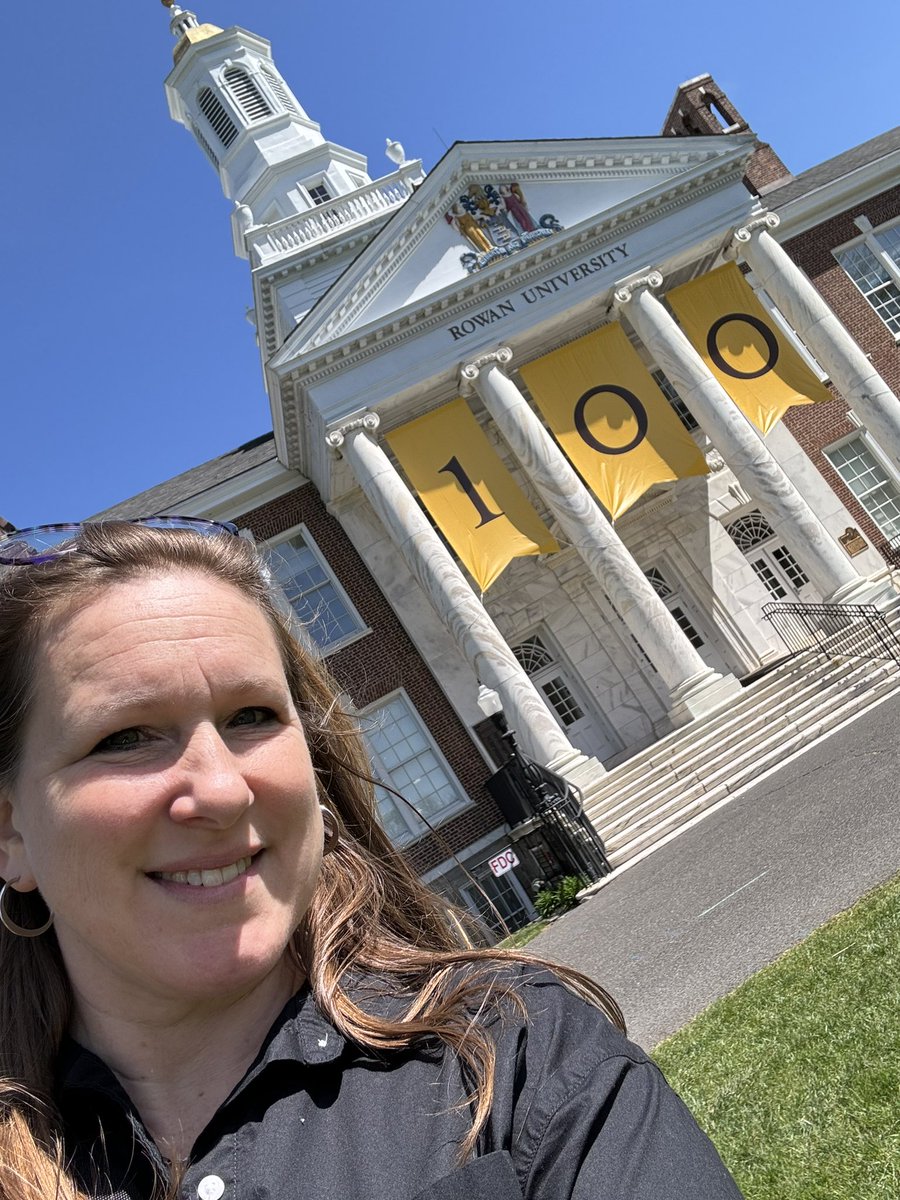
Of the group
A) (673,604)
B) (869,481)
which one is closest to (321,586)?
(673,604)

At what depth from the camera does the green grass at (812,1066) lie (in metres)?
4.00

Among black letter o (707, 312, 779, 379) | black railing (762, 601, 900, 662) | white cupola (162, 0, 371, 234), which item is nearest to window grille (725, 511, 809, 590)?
black railing (762, 601, 900, 662)

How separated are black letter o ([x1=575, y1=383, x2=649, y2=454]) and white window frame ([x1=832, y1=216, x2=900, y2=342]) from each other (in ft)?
33.7

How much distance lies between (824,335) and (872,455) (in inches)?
204

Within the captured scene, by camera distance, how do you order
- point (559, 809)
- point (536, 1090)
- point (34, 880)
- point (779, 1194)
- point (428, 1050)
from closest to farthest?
1. point (536, 1090)
2. point (428, 1050)
3. point (34, 880)
4. point (779, 1194)
5. point (559, 809)

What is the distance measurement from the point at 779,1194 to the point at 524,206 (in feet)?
78.4

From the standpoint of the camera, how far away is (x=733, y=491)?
2723cm

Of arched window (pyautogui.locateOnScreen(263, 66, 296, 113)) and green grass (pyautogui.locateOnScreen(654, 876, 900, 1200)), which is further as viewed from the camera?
arched window (pyautogui.locateOnScreen(263, 66, 296, 113))

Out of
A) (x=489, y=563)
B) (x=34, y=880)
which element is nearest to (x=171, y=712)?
(x=34, y=880)

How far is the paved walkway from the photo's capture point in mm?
7789

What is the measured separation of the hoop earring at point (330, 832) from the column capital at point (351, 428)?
21048 millimetres

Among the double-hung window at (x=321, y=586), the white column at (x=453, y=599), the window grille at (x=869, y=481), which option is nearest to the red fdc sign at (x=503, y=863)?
the white column at (x=453, y=599)

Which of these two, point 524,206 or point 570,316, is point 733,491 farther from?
point 524,206

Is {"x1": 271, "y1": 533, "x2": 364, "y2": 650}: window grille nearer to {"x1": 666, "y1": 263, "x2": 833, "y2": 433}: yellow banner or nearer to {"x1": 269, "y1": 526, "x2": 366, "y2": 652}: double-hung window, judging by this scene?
{"x1": 269, "y1": 526, "x2": 366, "y2": 652}: double-hung window
